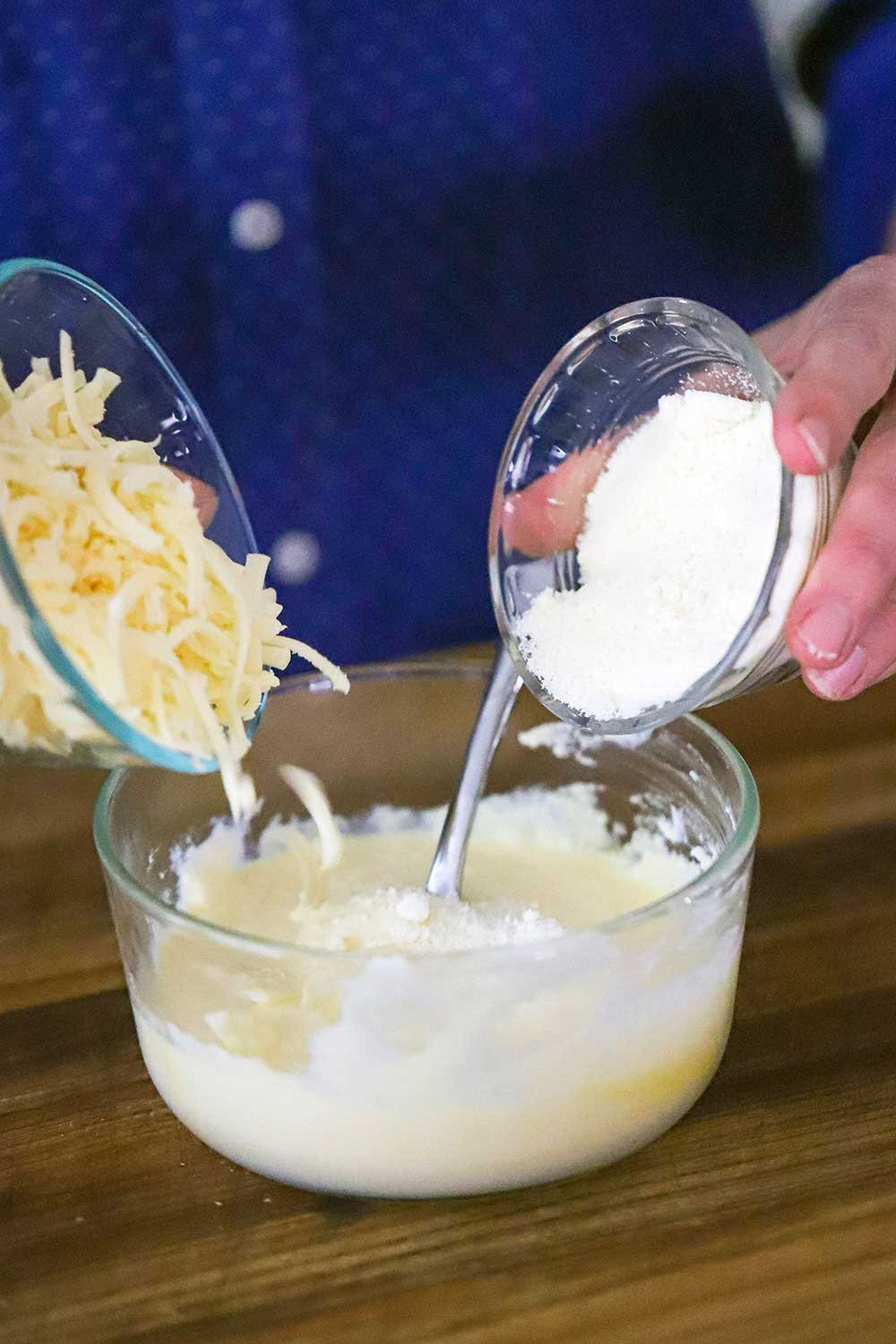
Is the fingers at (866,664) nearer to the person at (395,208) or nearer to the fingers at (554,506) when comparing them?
the fingers at (554,506)

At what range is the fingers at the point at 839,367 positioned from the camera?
65 cm

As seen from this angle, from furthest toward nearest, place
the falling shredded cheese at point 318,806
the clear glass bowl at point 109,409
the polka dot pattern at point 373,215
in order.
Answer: the polka dot pattern at point 373,215 < the falling shredded cheese at point 318,806 < the clear glass bowl at point 109,409

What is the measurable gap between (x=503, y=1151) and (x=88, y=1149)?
0.22 m

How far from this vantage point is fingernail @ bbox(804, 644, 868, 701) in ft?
2.44

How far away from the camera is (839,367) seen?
740 millimetres

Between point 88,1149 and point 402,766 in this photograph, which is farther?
point 402,766

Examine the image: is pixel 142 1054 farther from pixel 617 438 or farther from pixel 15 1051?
pixel 617 438

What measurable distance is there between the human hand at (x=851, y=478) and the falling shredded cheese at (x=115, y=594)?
26 cm

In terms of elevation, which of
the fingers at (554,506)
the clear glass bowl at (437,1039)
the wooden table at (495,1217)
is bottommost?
the wooden table at (495,1217)

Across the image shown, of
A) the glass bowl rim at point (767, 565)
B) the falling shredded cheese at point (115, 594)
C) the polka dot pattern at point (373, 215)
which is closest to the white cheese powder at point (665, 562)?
the glass bowl rim at point (767, 565)

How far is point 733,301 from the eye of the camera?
1401 millimetres

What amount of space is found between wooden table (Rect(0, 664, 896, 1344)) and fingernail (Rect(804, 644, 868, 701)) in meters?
0.20

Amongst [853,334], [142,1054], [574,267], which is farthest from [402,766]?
[574,267]

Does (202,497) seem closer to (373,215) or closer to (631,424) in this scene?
(631,424)
